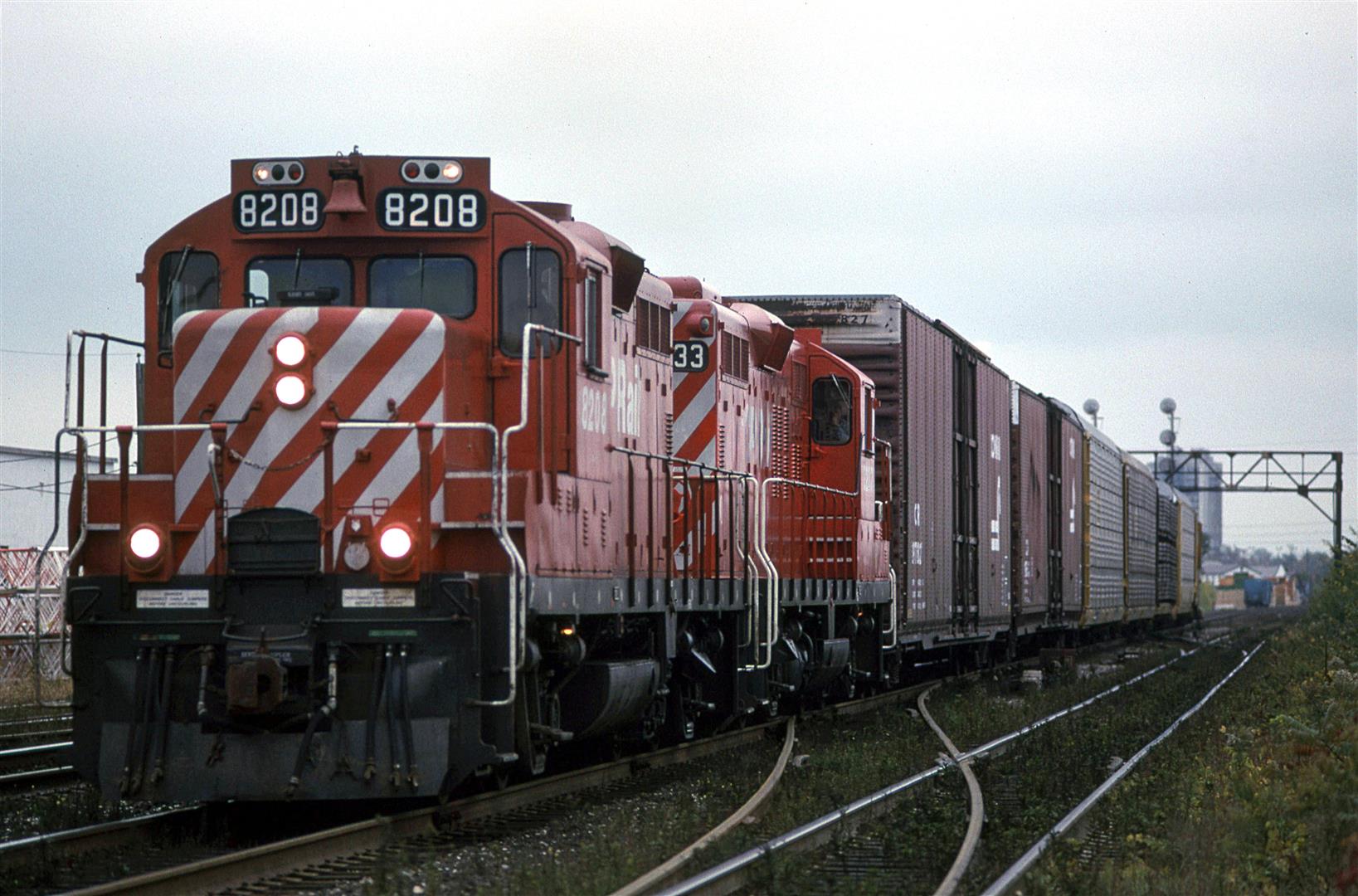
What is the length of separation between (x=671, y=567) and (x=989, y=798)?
2.83 m

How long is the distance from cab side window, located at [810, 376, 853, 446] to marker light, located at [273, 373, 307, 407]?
29.0ft

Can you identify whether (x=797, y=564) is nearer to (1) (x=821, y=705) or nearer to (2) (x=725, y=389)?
(2) (x=725, y=389)

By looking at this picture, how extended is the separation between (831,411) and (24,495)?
32974 millimetres

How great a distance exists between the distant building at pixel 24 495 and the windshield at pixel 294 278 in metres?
35.2

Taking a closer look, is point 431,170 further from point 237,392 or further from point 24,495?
point 24,495

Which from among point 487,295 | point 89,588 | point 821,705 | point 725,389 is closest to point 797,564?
point 725,389

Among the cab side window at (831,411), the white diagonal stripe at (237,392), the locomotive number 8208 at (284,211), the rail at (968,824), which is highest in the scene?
the locomotive number 8208 at (284,211)

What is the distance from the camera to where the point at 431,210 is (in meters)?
10.3

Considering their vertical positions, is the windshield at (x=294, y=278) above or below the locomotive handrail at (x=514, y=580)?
above

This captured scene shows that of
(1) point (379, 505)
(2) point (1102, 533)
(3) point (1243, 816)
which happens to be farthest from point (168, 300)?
(2) point (1102, 533)

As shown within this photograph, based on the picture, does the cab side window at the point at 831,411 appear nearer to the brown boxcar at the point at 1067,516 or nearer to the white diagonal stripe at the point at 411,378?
the white diagonal stripe at the point at 411,378

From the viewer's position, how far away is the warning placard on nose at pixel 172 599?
31.4 ft

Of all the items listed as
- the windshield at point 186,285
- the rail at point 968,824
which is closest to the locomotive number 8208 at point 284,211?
the windshield at point 186,285

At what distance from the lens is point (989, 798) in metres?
11.6
